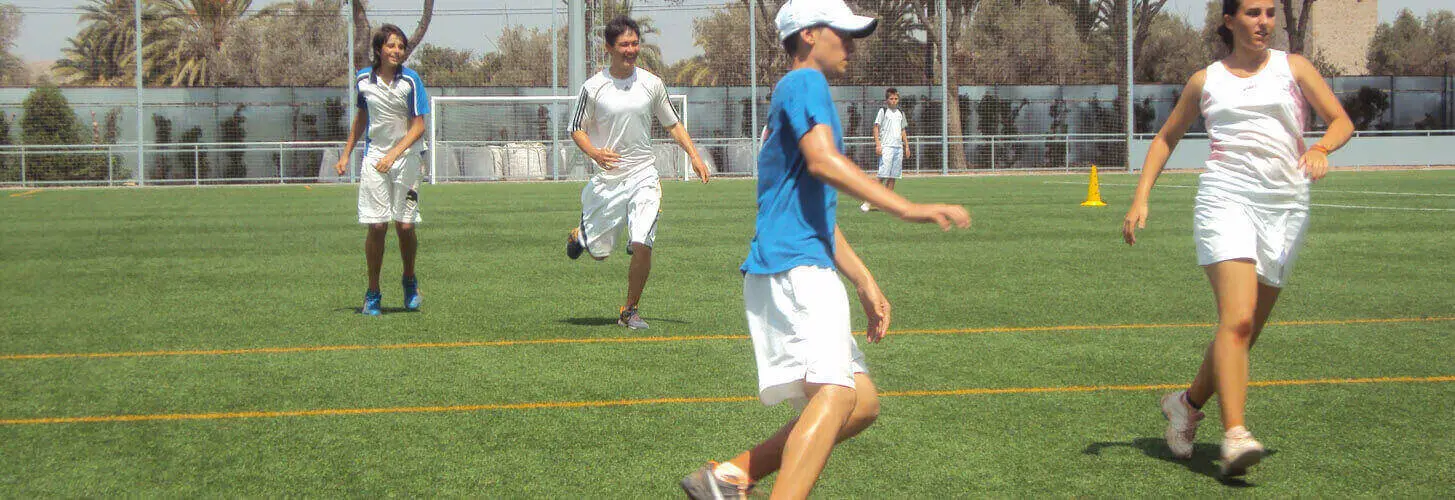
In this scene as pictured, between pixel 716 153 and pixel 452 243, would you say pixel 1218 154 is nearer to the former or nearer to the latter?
pixel 452 243

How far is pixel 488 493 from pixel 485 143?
1318 inches

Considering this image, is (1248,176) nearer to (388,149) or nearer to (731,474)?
(731,474)

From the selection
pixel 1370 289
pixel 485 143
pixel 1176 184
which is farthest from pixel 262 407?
pixel 485 143

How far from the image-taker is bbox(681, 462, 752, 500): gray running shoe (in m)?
4.07

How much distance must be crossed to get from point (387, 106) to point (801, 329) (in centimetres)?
646


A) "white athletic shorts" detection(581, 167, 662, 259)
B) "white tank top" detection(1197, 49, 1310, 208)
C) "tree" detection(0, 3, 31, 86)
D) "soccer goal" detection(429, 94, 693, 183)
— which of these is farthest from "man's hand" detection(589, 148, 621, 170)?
"tree" detection(0, 3, 31, 86)

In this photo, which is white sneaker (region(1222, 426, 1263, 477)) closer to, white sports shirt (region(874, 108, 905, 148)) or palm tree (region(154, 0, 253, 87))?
white sports shirt (region(874, 108, 905, 148))

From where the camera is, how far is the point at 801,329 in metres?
3.91

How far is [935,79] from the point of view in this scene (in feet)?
140

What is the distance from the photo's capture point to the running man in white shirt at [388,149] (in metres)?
9.70

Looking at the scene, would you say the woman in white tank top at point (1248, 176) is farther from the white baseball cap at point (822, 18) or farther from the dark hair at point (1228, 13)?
the white baseball cap at point (822, 18)

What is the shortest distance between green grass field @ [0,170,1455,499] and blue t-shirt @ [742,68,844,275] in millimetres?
1234

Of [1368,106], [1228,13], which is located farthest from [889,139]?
[1368,106]

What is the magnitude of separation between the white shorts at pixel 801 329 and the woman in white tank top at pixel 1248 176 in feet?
5.97
